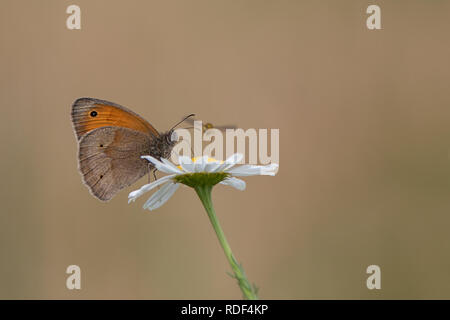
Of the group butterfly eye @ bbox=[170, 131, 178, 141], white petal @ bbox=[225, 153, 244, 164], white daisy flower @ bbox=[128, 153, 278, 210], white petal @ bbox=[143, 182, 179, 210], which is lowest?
white petal @ bbox=[143, 182, 179, 210]

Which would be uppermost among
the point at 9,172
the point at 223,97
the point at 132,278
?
the point at 223,97

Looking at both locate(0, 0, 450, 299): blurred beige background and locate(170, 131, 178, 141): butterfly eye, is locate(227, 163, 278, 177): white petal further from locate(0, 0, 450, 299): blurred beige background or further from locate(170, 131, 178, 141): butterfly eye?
locate(0, 0, 450, 299): blurred beige background

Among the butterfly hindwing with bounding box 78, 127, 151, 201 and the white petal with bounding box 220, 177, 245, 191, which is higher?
the butterfly hindwing with bounding box 78, 127, 151, 201

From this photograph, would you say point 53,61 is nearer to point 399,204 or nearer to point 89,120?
point 89,120

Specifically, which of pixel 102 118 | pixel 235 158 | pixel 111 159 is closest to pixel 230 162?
pixel 235 158

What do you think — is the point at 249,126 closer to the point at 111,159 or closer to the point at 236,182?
the point at 111,159

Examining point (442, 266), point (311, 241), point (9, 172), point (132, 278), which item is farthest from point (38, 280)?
point (442, 266)

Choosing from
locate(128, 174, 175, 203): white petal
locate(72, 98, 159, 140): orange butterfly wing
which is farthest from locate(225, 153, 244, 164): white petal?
locate(72, 98, 159, 140): orange butterfly wing
